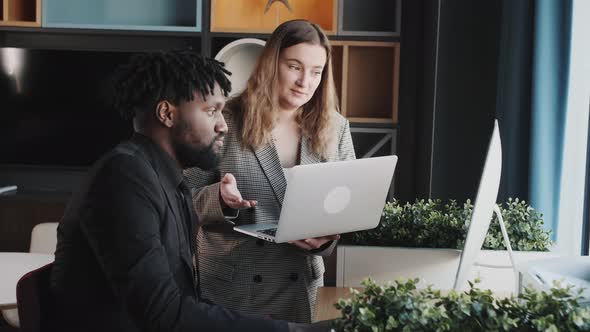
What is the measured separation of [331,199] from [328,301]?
25 cm

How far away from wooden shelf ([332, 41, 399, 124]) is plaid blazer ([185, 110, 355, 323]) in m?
1.81

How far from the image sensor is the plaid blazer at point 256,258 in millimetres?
1884

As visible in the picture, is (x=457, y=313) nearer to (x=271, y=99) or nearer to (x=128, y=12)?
(x=271, y=99)

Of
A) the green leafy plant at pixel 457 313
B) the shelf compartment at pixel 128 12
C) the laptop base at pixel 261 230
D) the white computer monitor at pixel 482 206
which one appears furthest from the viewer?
the shelf compartment at pixel 128 12

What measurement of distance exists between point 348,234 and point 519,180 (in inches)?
32.3

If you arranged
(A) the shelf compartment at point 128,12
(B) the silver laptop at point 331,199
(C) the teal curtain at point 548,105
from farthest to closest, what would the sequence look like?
(A) the shelf compartment at point 128,12 < (C) the teal curtain at point 548,105 < (B) the silver laptop at point 331,199

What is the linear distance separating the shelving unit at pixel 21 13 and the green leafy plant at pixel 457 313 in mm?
3221

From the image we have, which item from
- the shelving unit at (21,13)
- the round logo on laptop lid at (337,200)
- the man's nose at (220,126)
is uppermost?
the shelving unit at (21,13)

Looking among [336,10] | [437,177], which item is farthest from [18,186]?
[437,177]

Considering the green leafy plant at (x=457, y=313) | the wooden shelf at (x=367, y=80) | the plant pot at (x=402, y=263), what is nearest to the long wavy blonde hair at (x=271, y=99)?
the plant pot at (x=402, y=263)

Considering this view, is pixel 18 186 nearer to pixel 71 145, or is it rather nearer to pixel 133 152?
pixel 71 145

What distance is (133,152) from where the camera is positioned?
1199mm

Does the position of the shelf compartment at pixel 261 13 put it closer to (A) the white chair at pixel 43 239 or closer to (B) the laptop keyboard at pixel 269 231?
(A) the white chair at pixel 43 239

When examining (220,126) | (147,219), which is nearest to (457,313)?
(147,219)
